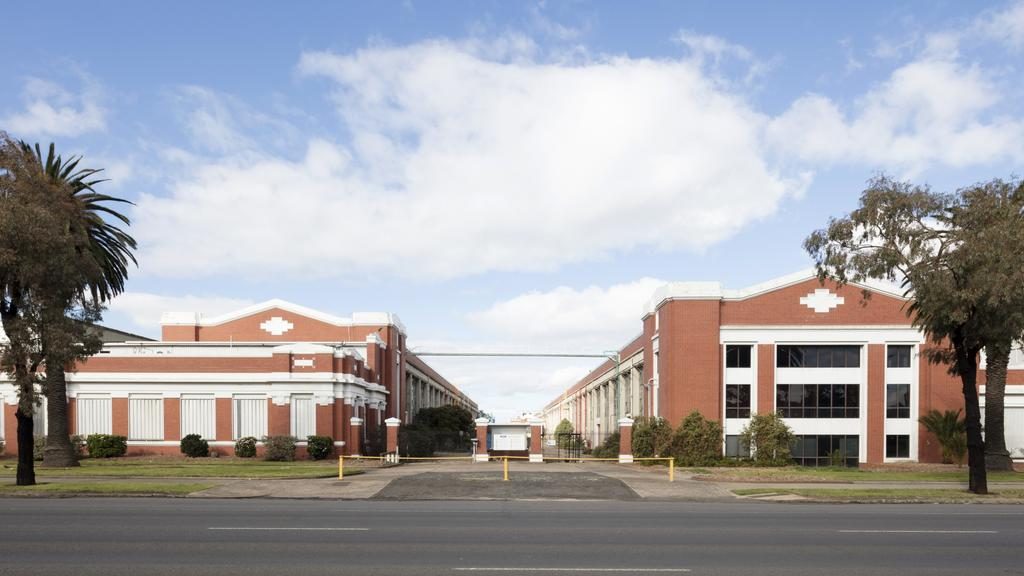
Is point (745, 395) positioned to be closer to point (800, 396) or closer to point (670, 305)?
point (800, 396)

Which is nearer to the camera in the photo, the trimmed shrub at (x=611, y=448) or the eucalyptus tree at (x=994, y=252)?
the eucalyptus tree at (x=994, y=252)

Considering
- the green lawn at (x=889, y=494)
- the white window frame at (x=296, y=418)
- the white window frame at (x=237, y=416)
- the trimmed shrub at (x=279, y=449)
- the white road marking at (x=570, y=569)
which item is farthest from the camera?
the white window frame at (x=296, y=418)

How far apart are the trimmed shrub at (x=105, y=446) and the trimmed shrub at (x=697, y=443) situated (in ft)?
90.4

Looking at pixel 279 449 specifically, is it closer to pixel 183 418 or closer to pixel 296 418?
pixel 296 418

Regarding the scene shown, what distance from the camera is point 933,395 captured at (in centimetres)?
4750

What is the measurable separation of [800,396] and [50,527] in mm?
39119

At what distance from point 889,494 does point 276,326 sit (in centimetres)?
4395

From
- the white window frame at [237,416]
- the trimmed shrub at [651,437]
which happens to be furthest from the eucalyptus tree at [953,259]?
the white window frame at [237,416]

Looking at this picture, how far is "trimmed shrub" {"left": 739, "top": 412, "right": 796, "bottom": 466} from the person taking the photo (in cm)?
4419

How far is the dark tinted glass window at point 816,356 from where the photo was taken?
1873 inches

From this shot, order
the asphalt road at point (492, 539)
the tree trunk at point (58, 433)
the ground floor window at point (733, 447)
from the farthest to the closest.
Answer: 1. the ground floor window at point (733, 447)
2. the tree trunk at point (58, 433)
3. the asphalt road at point (492, 539)

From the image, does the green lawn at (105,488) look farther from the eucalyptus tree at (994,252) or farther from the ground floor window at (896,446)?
the ground floor window at (896,446)

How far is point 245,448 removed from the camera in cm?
4431

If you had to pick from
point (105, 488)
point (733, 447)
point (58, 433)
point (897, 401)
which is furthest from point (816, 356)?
point (58, 433)
